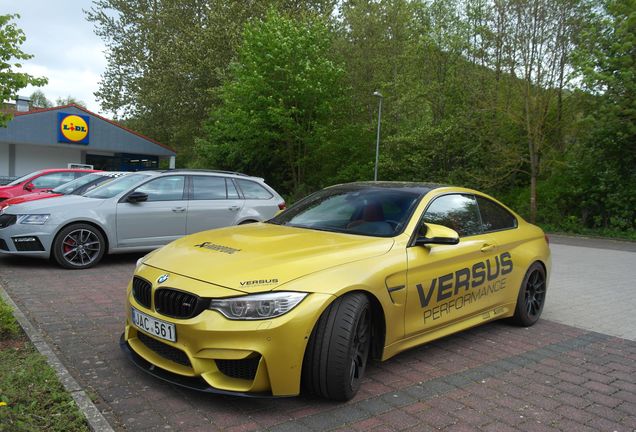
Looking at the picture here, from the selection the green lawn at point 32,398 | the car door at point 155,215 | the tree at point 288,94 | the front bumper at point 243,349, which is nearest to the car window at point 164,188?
the car door at point 155,215

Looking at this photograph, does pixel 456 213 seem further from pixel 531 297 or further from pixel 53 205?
pixel 53 205

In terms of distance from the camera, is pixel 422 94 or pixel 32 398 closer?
pixel 32 398

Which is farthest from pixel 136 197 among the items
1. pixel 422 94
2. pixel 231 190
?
pixel 422 94

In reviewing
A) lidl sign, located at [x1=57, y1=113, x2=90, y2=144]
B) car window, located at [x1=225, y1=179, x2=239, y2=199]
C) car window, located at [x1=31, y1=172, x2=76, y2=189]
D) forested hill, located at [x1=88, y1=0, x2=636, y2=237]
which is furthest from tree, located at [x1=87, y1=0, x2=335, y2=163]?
car window, located at [x1=225, y1=179, x2=239, y2=199]

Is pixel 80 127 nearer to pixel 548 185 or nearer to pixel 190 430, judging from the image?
pixel 548 185

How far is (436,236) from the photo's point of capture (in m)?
3.94

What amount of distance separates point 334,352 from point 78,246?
5.57 meters

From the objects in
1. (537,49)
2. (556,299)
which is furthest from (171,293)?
(537,49)

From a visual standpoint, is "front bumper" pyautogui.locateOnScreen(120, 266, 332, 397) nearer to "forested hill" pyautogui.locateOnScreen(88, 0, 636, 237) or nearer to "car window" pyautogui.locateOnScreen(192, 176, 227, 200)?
"car window" pyautogui.locateOnScreen(192, 176, 227, 200)

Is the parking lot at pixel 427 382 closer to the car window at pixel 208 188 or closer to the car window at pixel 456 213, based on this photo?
the car window at pixel 456 213

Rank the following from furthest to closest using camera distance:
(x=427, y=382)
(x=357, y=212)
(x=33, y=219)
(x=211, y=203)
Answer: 1. (x=211, y=203)
2. (x=33, y=219)
3. (x=357, y=212)
4. (x=427, y=382)

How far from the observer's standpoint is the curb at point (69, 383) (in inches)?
112

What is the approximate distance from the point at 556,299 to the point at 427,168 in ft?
55.8

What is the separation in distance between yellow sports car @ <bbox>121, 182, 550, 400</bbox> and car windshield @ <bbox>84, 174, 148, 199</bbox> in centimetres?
400
